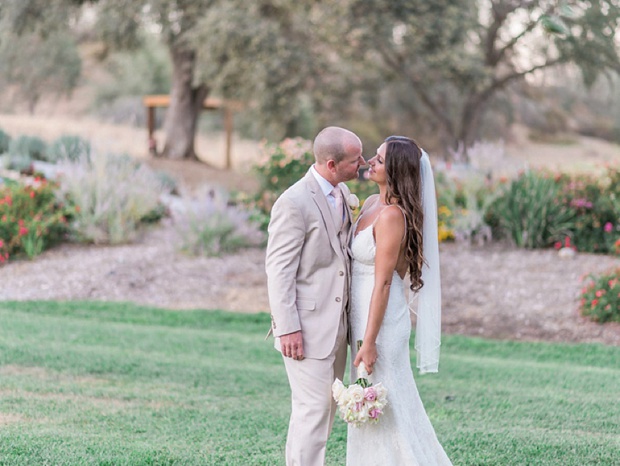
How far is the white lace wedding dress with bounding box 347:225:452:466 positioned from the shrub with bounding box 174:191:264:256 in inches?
315

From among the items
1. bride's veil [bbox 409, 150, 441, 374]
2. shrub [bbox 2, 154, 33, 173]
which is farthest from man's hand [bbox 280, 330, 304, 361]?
shrub [bbox 2, 154, 33, 173]

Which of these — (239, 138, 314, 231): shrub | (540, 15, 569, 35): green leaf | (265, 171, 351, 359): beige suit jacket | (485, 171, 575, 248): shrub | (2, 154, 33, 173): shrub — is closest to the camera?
(540, 15, 569, 35): green leaf

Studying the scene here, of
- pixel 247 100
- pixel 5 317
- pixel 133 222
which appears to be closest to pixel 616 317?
pixel 5 317

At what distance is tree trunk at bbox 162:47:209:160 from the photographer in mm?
23656

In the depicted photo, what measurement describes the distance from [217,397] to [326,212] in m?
2.68

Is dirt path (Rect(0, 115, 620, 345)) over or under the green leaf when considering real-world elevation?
under

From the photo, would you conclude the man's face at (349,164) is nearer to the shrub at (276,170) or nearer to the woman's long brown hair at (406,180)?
the woman's long brown hair at (406,180)

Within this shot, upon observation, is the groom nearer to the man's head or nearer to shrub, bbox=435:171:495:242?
the man's head

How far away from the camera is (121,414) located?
5.46m

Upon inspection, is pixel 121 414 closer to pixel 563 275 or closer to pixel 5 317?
pixel 5 317

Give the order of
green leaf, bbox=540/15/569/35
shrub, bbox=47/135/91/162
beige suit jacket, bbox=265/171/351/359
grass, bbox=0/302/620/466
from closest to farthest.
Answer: green leaf, bbox=540/15/569/35, beige suit jacket, bbox=265/171/351/359, grass, bbox=0/302/620/466, shrub, bbox=47/135/91/162

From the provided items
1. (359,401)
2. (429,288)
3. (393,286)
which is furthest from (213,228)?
(359,401)

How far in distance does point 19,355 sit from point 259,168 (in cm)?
583

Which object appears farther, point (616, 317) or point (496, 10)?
point (496, 10)
